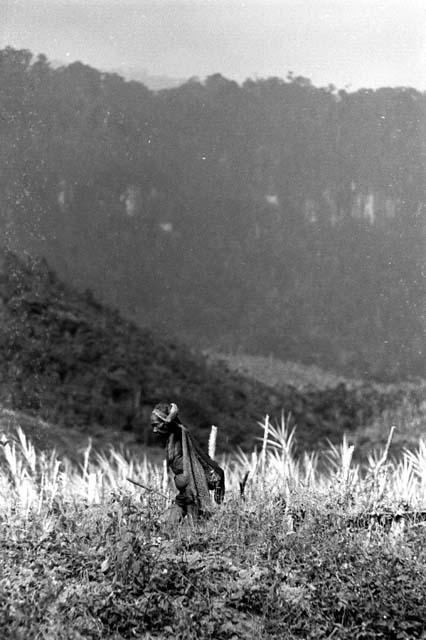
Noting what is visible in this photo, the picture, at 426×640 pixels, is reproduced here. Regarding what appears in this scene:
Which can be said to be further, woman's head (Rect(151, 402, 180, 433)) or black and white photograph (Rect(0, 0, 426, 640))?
black and white photograph (Rect(0, 0, 426, 640))

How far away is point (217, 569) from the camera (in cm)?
495

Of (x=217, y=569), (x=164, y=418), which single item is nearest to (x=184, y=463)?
(x=164, y=418)

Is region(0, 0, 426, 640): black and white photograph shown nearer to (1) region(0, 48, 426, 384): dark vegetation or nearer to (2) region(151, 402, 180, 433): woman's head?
(1) region(0, 48, 426, 384): dark vegetation

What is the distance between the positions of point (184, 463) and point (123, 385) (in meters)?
6.03

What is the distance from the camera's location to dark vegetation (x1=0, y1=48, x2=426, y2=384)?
35.7 ft

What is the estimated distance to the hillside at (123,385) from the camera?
36.5 feet

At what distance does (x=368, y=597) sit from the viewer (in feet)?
15.8

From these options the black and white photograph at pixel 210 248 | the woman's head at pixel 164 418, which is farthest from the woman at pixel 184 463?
the black and white photograph at pixel 210 248

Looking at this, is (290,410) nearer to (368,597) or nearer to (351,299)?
(351,299)

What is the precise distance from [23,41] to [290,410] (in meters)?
4.13

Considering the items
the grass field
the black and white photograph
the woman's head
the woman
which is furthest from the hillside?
the woman's head

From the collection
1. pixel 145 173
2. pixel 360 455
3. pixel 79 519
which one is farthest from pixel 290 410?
pixel 79 519

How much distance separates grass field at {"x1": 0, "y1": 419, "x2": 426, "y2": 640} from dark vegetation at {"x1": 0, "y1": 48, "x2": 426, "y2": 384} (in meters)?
4.99

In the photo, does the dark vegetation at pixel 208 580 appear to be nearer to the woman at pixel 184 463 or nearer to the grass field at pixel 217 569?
the grass field at pixel 217 569
